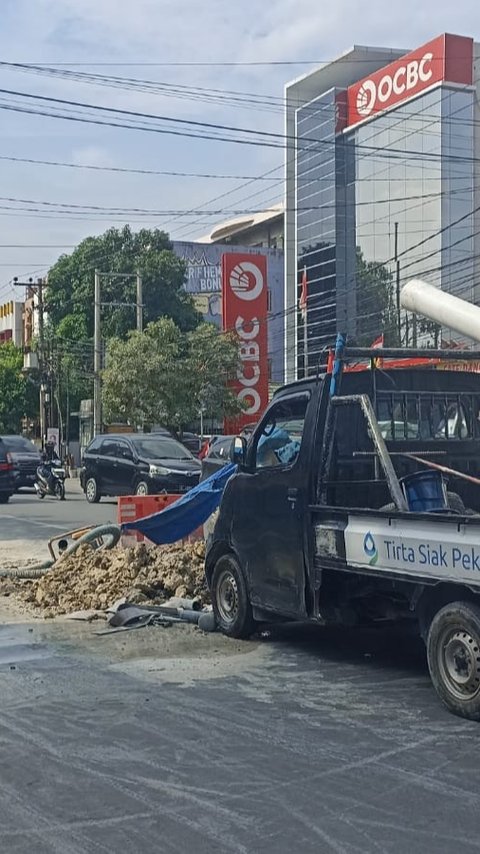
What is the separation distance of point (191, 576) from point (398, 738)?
5017 millimetres

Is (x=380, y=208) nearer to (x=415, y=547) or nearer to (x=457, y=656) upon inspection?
(x=415, y=547)

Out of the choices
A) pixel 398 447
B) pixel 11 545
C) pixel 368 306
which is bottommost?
pixel 11 545

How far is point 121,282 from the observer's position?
176 ft

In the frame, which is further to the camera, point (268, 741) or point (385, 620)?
point (385, 620)

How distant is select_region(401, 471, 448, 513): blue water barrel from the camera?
7387 mm

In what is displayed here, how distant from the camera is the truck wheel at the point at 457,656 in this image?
20.3 feet

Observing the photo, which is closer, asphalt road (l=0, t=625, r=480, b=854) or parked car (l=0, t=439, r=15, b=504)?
asphalt road (l=0, t=625, r=480, b=854)

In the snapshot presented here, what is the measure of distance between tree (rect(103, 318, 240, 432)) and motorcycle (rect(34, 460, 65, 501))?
11.8m

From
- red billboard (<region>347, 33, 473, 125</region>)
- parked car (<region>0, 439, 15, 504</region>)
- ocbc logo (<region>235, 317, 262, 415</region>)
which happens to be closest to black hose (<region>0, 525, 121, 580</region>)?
parked car (<region>0, 439, 15, 504</region>)

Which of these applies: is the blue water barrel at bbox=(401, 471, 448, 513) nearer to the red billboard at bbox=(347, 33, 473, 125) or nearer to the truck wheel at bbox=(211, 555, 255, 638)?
the truck wheel at bbox=(211, 555, 255, 638)

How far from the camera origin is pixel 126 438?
25.3 metres

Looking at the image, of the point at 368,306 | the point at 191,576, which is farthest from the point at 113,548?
the point at 368,306

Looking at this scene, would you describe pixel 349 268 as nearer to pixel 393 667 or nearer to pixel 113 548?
pixel 113 548

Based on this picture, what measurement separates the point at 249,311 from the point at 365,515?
44.1 metres
